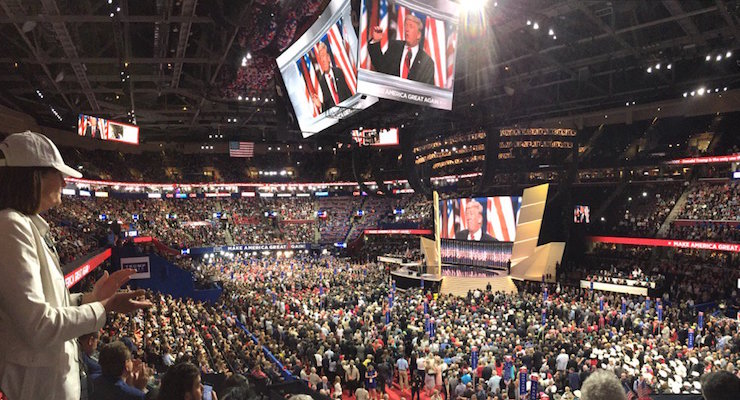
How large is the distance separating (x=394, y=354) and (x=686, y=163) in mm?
25517

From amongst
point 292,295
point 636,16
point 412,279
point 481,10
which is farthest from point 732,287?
point 292,295

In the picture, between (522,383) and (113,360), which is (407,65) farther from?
(113,360)

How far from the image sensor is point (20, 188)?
182cm

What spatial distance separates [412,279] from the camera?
29.3 m

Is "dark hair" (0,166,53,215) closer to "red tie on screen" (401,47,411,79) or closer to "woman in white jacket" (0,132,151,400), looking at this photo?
"woman in white jacket" (0,132,151,400)

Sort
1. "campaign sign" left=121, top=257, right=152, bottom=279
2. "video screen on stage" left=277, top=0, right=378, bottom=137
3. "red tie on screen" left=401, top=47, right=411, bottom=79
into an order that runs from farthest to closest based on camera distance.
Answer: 1. "campaign sign" left=121, top=257, right=152, bottom=279
2. "video screen on stage" left=277, top=0, right=378, bottom=137
3. "red tie on screen" left=401, top=47, right=411, bottom=79

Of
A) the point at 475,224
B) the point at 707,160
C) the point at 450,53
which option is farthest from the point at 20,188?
the point at 707,160

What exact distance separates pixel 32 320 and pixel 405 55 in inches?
438

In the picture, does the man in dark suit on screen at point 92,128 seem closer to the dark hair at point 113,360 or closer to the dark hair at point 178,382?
the dark hair at point 113,360

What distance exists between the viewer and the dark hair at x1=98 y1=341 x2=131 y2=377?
8.98ft

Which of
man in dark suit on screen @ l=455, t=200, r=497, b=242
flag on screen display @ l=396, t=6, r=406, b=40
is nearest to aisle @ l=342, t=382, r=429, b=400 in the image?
flag on screen display @ l=396, t=6, r=406, b=40

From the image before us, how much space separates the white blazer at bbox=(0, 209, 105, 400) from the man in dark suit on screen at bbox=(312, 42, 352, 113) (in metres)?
11.3

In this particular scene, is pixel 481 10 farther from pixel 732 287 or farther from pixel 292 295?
pixel 732 287

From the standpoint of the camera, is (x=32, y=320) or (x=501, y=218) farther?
(x=501, y=218)
